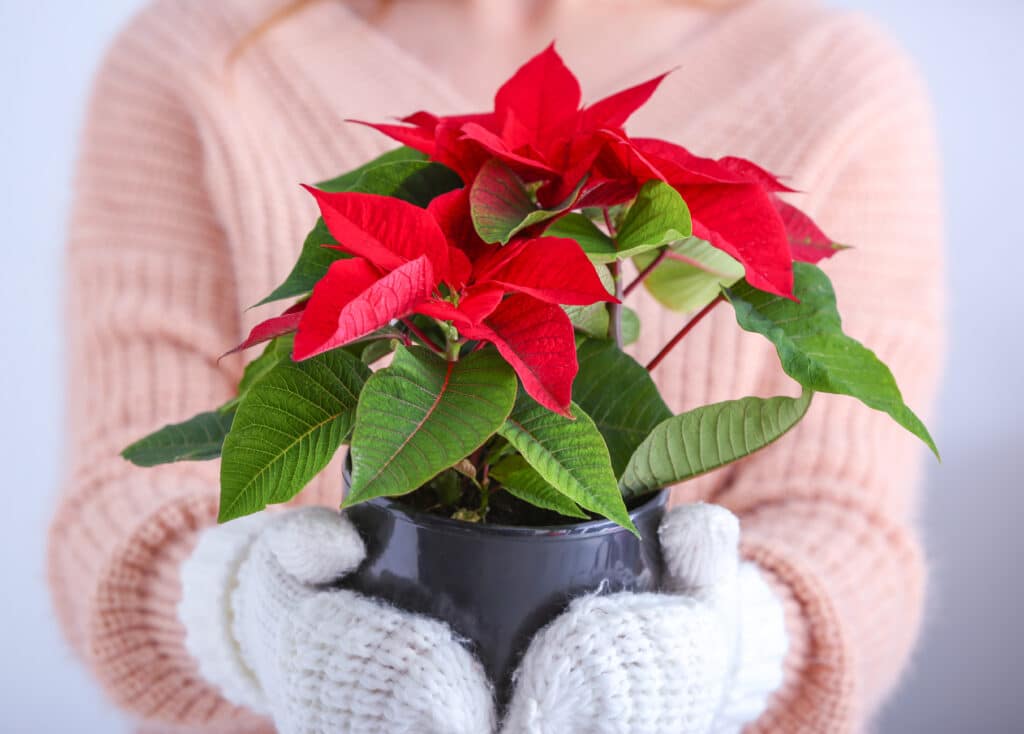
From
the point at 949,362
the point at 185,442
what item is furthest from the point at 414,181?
the point at 949,362

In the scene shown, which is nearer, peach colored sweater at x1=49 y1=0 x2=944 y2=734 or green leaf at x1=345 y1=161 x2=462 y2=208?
green leaf at x1=345 y1=161 x2=462 y2=208

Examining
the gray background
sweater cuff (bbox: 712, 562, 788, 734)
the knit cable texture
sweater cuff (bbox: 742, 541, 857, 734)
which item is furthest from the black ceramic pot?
the gray background

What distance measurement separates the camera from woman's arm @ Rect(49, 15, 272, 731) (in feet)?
1.72

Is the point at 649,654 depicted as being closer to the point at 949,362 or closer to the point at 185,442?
the point at 185,442

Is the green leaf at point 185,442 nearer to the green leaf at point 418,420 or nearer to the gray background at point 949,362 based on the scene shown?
the green leaf at point 418,420

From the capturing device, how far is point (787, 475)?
0.60 m

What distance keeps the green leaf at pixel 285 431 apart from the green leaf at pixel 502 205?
0.17 feet

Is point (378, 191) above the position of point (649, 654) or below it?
above

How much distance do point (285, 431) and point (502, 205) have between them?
8 cm

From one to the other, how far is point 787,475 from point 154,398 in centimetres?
44

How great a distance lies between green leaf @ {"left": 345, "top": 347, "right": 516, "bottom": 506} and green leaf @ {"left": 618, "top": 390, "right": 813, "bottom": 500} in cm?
6

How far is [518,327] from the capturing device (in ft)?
0.68

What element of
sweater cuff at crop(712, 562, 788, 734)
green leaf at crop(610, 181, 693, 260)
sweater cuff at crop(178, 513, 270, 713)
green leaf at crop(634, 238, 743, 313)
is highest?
green leaf at crop(610, 181, 693, 260)

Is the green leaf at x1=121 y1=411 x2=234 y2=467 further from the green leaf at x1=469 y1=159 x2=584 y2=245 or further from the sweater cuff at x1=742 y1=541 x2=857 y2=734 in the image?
the sweater cuff at x1=742 y1=541 x2=857 y2=734
